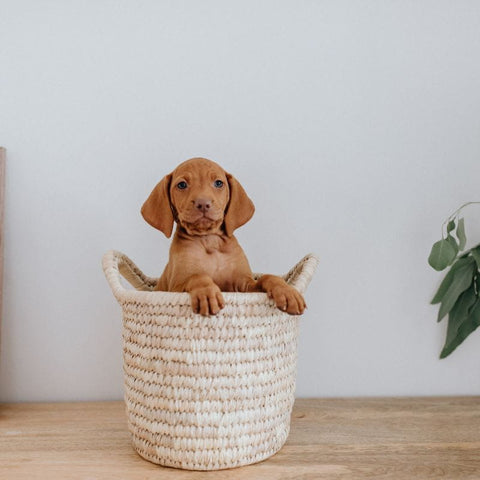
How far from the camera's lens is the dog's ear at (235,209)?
116 centimetres

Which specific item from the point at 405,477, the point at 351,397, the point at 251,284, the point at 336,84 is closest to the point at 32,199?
the point at 251,284

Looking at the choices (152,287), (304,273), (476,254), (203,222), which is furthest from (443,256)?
(152,287)

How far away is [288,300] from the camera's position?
3.21 ft

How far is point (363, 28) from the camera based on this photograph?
149cm

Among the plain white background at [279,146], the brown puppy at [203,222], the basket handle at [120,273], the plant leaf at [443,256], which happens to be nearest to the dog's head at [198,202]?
the brown puppy at [203,222]

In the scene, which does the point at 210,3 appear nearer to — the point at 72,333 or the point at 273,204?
the point at 273,204

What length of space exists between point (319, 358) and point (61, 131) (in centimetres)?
96

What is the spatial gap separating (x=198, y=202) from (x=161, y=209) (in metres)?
0.11

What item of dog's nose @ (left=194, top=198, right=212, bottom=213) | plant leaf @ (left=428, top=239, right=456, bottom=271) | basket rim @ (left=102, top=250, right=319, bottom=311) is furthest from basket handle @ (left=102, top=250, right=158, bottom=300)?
plant leaf @ (left=428, top=239, right=456, bottom=271)

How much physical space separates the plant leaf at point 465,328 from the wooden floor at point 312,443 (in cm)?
15

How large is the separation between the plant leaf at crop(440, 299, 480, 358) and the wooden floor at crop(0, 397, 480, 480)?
5.7 inches

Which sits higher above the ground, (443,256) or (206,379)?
(443,256)

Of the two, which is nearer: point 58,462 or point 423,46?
point 58,462

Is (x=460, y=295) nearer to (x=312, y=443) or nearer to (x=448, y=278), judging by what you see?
(x=448, y=278)
